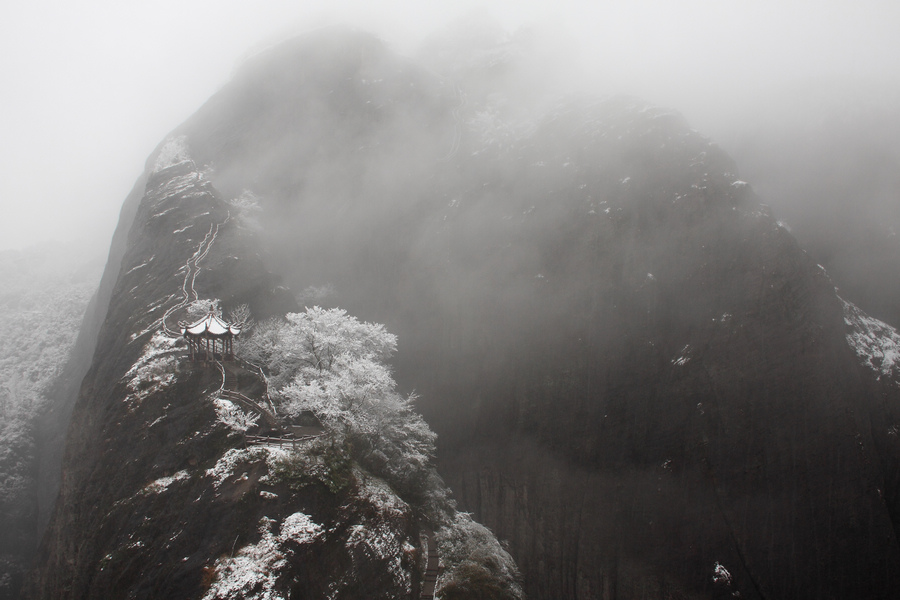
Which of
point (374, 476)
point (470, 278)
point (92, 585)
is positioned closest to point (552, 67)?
point (470, 278)

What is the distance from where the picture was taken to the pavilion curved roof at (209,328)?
87.4ft

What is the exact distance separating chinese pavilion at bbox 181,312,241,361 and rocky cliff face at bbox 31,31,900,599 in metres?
1.98

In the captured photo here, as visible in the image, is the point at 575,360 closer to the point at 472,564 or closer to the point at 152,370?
the point at 472,564

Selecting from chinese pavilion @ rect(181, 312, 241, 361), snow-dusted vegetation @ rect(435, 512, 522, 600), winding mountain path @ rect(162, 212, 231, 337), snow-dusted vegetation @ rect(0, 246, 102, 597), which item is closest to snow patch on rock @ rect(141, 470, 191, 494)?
chinese pavilion @ rect(181, 312, 241, 361)

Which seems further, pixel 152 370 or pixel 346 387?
pixel 152 370

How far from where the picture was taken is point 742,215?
34.4 metres

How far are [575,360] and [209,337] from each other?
968 inches

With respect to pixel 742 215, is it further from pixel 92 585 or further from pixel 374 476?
pixel 92 585

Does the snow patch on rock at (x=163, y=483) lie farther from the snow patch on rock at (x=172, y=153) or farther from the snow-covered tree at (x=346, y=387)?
the snow patch on rock at (x=172, y=153)

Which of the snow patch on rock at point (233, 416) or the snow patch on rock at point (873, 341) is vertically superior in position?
the snow patch on rock at point (873, 341)

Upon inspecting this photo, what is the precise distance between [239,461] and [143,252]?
2567 cm

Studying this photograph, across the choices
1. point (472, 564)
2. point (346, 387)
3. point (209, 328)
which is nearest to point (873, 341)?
point (472, 564)

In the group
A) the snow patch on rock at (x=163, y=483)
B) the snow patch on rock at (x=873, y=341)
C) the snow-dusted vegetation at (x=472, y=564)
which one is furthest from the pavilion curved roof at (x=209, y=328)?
the snow patch on rock at (x=873, y=341)

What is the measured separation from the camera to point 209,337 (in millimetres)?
26969
